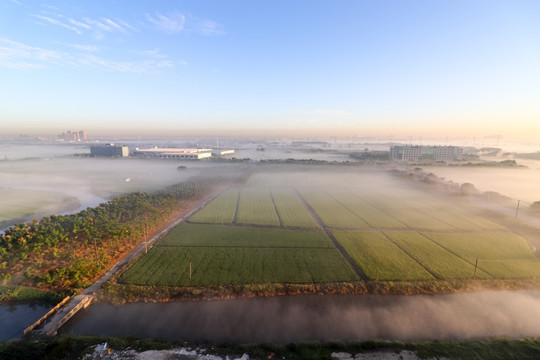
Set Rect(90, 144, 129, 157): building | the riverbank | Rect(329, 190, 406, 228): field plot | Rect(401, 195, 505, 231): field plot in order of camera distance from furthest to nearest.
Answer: Rect(90, 144, 129, 157): building → Rect(329, 190, 406, 228): field plot → Rect(401, 195, 505, 231): field plot → the riverbank

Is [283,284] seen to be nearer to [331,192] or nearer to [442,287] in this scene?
[442,287]

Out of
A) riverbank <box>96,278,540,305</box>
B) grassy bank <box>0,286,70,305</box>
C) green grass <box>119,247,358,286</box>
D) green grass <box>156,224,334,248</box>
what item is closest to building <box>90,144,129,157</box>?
green grass <box>156,224,334,248</box>

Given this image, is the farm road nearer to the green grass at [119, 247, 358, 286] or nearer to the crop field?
the crop field

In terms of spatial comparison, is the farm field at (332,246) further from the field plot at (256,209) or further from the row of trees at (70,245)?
the row of trees at (70,245)

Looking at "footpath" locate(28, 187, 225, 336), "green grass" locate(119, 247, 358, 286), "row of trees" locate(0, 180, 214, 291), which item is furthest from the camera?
"green grass" locate(119, 247, 358, 286)

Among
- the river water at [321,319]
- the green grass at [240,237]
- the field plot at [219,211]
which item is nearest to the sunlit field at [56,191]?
the field plot at [219,211]
